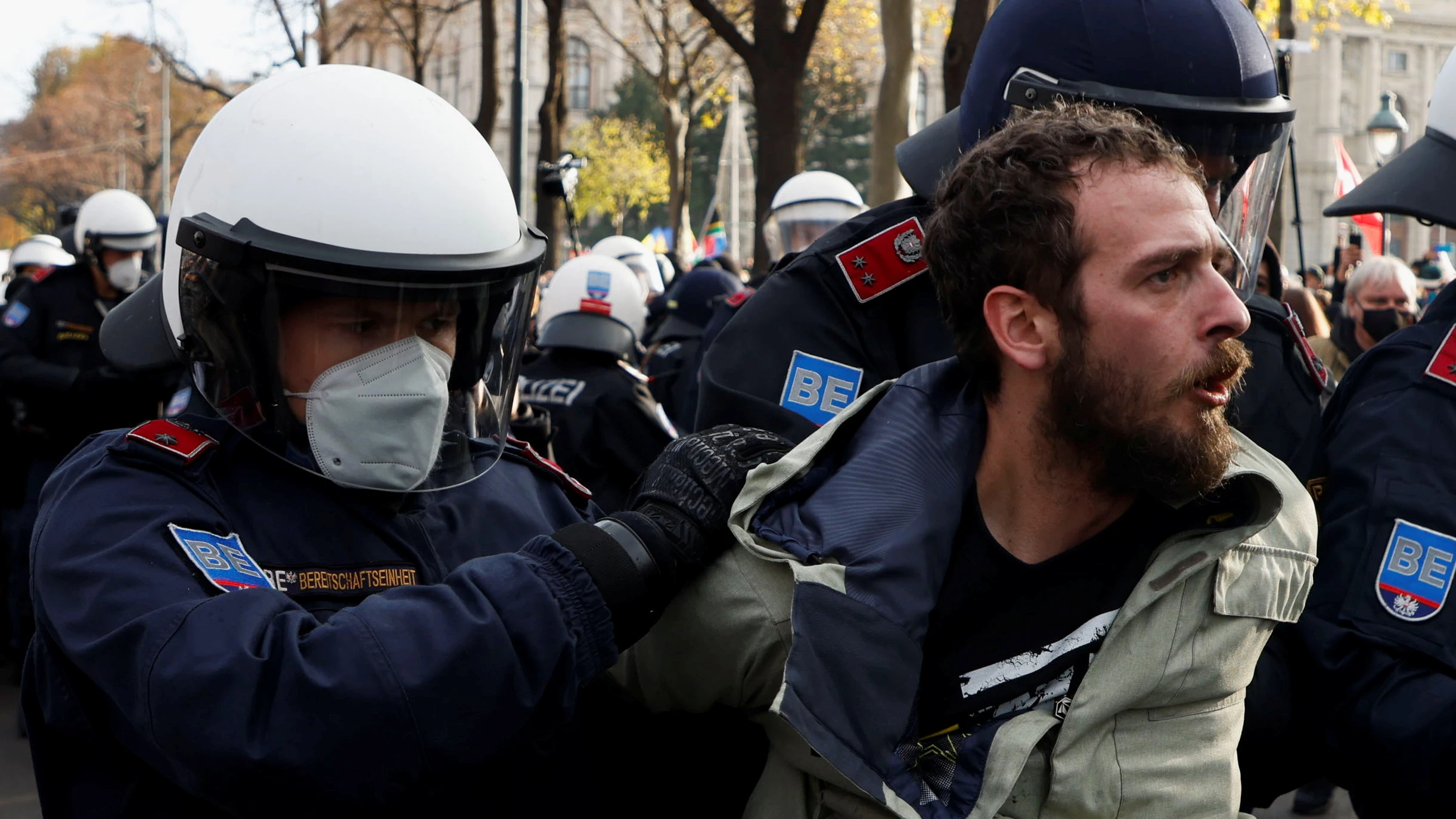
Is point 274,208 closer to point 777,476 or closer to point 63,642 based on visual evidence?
point 63,642

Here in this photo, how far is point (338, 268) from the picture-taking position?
190 centimetres

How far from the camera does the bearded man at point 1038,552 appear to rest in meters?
1.72

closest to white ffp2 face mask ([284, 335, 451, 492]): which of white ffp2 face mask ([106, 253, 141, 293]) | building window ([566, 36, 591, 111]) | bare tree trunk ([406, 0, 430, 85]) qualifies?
white ffp2 face mask ([106, 253, 141, 293])

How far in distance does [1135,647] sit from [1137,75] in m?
0.94

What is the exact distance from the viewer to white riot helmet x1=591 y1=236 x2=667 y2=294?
13797mm

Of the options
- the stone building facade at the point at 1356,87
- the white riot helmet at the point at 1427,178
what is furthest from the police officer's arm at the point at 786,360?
the stone building facade at the point at 1356,87

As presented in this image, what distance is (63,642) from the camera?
5.36 ft

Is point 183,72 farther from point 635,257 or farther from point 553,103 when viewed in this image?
point 635,257

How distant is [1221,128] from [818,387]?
0.74 meters

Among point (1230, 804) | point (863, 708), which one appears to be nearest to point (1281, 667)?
point (1230, 804)

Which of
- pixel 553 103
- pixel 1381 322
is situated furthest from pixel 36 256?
pixel 1381 322

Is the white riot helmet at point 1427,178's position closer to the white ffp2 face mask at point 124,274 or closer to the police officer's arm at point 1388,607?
the police officer's arm at point 1388,607

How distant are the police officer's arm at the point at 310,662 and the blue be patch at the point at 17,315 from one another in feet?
18.8

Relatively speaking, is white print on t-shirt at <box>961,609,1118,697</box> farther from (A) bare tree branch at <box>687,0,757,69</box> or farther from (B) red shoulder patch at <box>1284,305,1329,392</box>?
(A) bare tree branch at <box>687,0,757,69</box>
